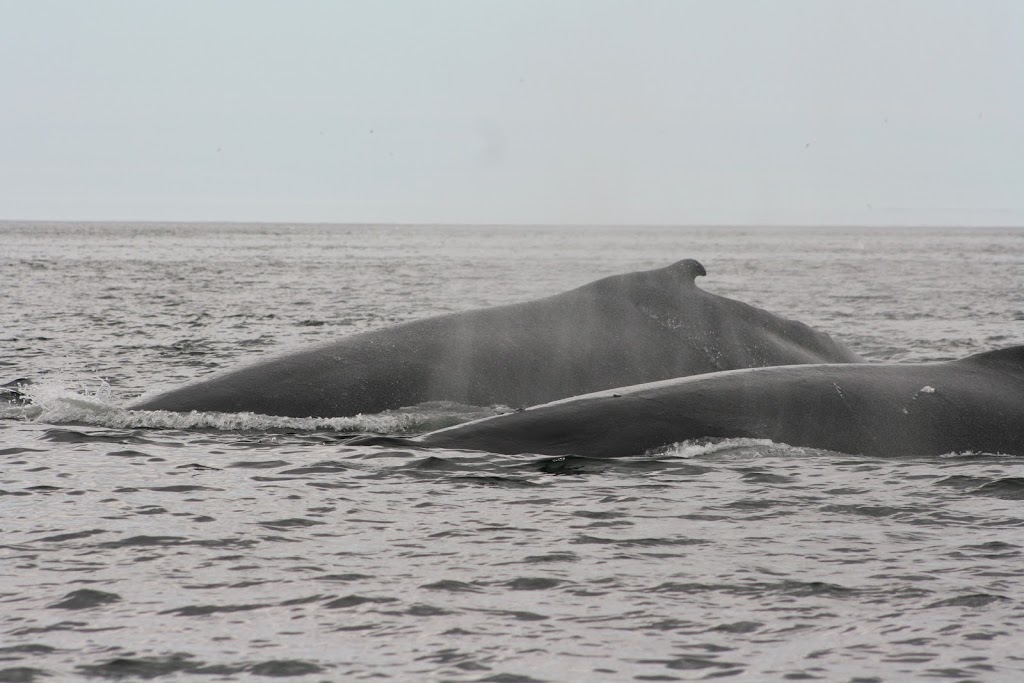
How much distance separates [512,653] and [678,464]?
4.26 metres

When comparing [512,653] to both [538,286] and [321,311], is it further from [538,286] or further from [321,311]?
[538,286]

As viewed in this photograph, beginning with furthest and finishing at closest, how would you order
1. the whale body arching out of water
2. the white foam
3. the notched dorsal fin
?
the notched dorsal fin, the whale body arching out of water, the white foam

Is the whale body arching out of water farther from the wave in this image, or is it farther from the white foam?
the white foam

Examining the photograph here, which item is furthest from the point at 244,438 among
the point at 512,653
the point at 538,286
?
the point at 538,286

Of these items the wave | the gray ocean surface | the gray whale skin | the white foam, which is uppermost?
the gray whale skin

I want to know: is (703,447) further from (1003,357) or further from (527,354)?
(527,354)

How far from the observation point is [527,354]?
1369 cm

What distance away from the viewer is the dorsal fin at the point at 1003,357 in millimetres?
11617

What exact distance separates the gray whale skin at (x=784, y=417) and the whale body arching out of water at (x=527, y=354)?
5.56ft

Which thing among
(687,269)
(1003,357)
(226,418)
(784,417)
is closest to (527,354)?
(687,269)

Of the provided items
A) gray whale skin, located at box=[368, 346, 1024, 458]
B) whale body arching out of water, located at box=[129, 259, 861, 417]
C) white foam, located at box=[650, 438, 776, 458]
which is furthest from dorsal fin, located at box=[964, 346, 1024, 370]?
whale body arching out of water, located at box=[129, 259, 861, 417]

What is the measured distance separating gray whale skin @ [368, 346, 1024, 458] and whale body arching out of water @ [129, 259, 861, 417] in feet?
5.56

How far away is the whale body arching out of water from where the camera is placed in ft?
42.3

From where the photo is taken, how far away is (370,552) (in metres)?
7.77
